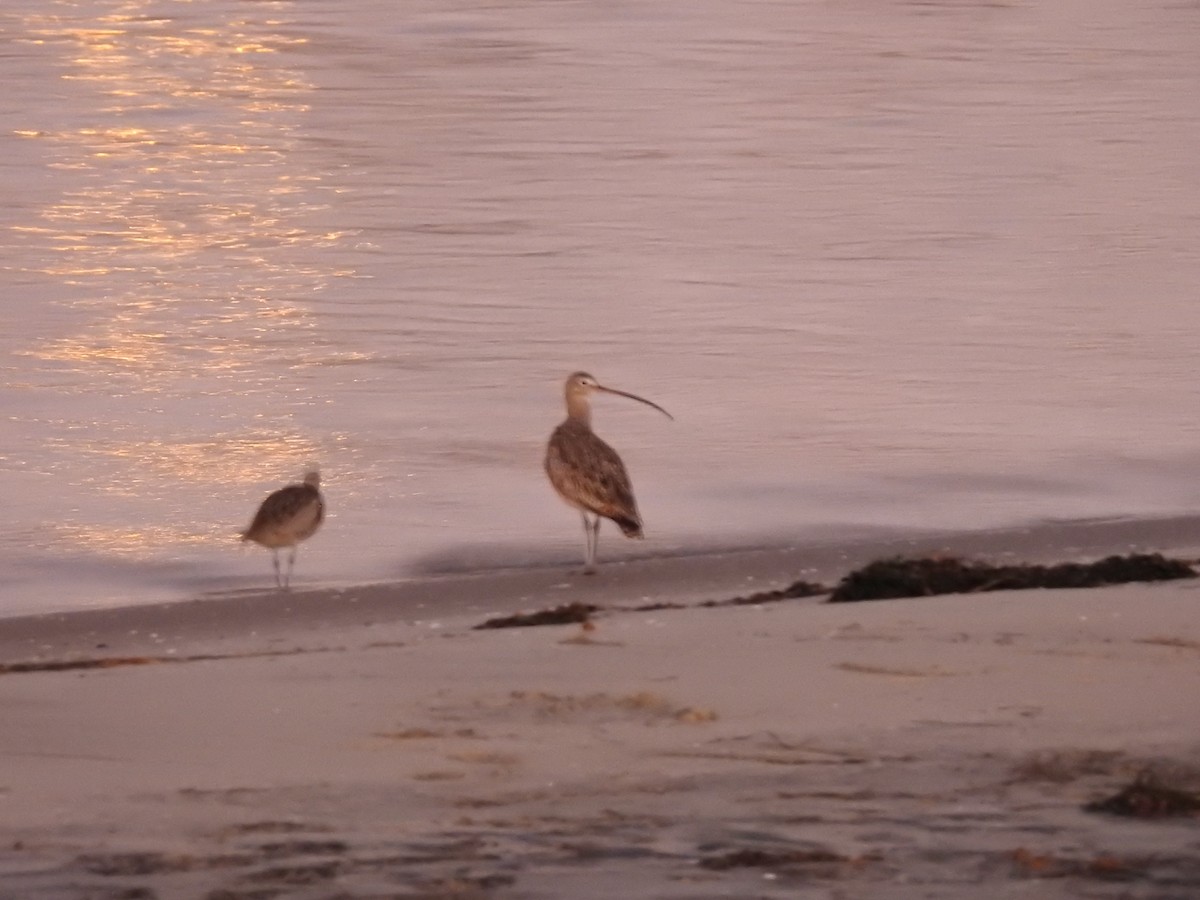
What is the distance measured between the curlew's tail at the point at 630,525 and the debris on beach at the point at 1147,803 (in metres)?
4.08

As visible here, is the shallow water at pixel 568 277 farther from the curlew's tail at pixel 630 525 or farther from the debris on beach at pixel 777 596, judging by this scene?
the debris on beach at pixel 777 596

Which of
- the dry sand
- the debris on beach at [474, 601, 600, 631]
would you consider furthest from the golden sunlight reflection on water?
the dry sand

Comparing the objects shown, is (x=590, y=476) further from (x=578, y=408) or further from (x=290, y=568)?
(x=290, y=568)

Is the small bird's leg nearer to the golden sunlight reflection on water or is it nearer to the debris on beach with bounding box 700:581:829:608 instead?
the debris on beach with bounding box 700:581:829:608

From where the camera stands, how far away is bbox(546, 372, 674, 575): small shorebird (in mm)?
9406

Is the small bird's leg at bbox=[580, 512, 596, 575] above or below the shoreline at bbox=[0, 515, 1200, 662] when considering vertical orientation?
above

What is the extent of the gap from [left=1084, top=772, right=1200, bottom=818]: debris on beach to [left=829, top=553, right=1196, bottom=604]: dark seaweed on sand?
2.30 m

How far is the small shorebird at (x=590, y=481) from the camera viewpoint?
30.9 feet

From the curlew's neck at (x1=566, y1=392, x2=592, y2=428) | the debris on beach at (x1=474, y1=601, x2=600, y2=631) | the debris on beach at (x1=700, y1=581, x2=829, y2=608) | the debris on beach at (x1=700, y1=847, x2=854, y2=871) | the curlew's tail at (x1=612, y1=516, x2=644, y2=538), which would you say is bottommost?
the debris on beach at (x1=700, y1=847, x2=854, y2=871)

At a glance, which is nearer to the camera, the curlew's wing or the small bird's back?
the small bird's back

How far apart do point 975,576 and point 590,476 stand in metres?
2.00

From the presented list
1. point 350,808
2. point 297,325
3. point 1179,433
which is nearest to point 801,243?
point 297,325

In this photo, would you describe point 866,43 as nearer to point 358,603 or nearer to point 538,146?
point 538,146

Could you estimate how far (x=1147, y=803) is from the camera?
5305 millimetres
